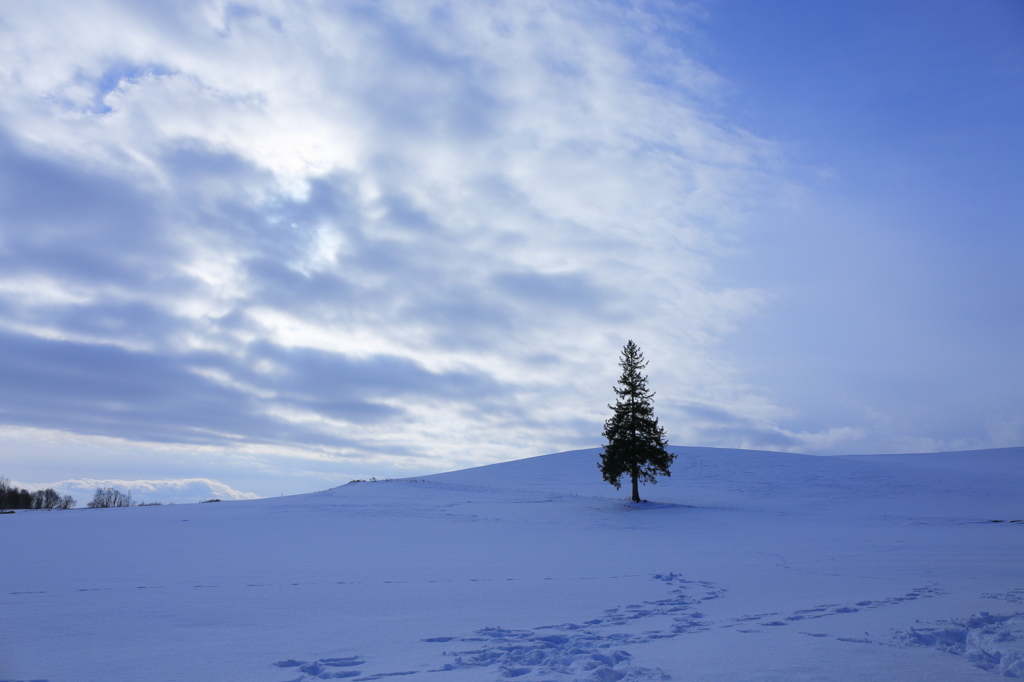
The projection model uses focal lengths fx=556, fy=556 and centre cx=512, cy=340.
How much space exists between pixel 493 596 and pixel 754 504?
1102 inches

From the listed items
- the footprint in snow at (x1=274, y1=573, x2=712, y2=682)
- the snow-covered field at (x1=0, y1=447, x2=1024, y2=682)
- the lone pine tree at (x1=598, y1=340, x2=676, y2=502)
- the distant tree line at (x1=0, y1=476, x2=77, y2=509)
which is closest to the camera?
the footprint in snow at (x1=274, y1=573, x2=712, y2=682)

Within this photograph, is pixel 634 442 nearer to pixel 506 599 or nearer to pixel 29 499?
pixel 506 599

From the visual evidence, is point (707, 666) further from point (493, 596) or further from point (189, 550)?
point (189, 550)

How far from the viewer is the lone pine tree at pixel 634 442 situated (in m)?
34.5

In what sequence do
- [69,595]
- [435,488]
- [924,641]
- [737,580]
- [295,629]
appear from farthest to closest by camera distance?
[435,488], [737,580], [69,595], [295,629], [924,641]

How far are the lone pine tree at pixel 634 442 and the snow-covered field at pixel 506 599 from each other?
853 centimetres

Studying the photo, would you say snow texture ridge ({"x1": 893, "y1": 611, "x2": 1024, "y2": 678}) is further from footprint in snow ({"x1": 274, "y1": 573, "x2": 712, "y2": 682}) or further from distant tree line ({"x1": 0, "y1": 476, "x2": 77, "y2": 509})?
distant tree line ({"x1": 0, "y1": 476, "x2": 77, "y2": 509})

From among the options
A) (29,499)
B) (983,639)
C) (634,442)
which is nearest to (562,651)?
(983,639)

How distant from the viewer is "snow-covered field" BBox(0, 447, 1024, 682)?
21.7 ft

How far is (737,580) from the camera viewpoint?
11984 millimetres

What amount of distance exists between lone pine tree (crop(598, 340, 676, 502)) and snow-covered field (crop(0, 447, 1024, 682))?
28.0ft

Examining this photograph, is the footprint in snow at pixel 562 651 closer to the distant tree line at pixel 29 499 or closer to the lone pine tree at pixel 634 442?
the lone pine tree at pixel 634 442

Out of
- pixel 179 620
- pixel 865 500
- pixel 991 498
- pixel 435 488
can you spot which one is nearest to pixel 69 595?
pixel 179 620

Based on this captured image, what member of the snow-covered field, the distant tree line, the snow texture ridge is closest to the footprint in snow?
the snow-covered field
